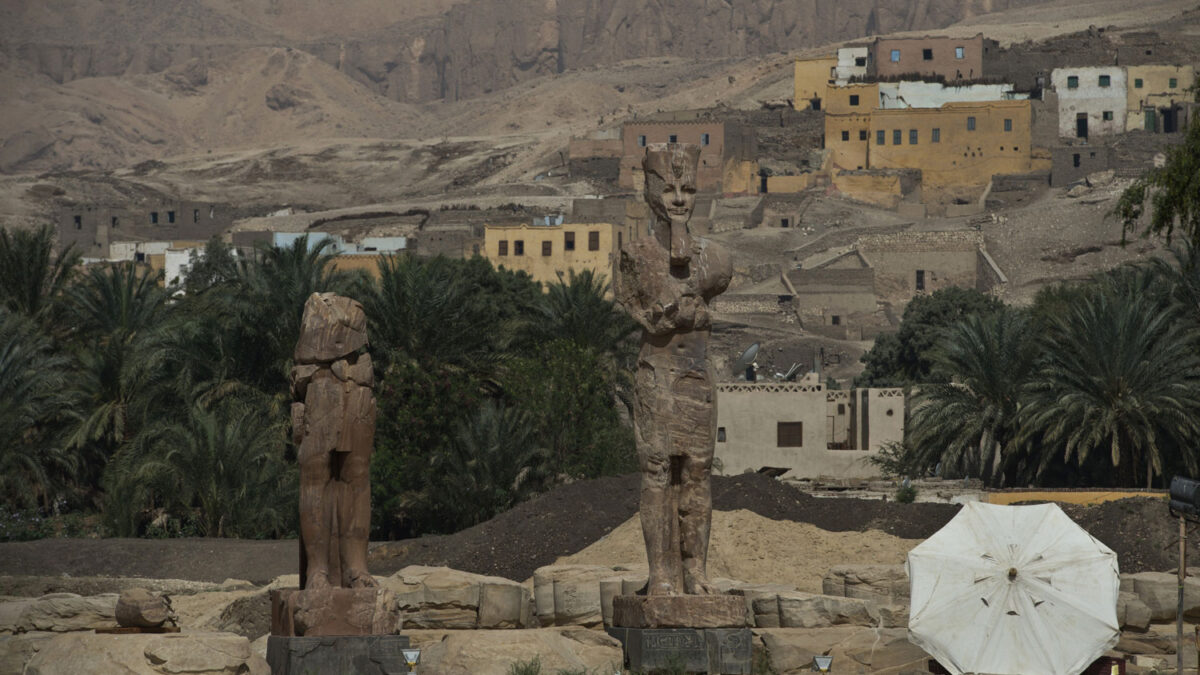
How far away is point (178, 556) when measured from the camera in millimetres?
27656

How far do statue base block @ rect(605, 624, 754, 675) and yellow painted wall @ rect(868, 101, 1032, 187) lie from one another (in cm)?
7598

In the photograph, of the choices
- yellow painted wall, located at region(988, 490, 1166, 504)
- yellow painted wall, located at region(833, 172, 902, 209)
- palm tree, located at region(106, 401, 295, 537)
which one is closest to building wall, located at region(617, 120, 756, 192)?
yellow painted wall, located at region(833, 172, 902, 209)

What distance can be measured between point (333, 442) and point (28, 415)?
68.7 ft

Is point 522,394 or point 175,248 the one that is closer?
point 522,394

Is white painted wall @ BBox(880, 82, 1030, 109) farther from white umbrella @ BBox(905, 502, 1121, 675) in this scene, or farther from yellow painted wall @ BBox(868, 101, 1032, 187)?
white umbrella @ BBox(905, 502, 1121, 675)

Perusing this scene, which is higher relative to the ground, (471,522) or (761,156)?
(761,156)

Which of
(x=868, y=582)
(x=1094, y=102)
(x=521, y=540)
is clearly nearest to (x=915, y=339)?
(x=521, y=540)

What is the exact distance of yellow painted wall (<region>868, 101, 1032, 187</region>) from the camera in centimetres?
8738

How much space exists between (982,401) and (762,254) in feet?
141

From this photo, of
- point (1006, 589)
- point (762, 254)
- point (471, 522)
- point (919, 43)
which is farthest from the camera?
point (919, 43)

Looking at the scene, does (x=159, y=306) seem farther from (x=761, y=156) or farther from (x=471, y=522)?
(x=761, y=156)

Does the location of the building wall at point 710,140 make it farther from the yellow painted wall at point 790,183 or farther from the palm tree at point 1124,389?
the palm tree at point 1124,389

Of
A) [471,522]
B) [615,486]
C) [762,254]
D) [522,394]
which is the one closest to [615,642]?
[615,486]

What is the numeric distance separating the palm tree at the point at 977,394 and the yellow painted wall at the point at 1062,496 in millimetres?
4553
